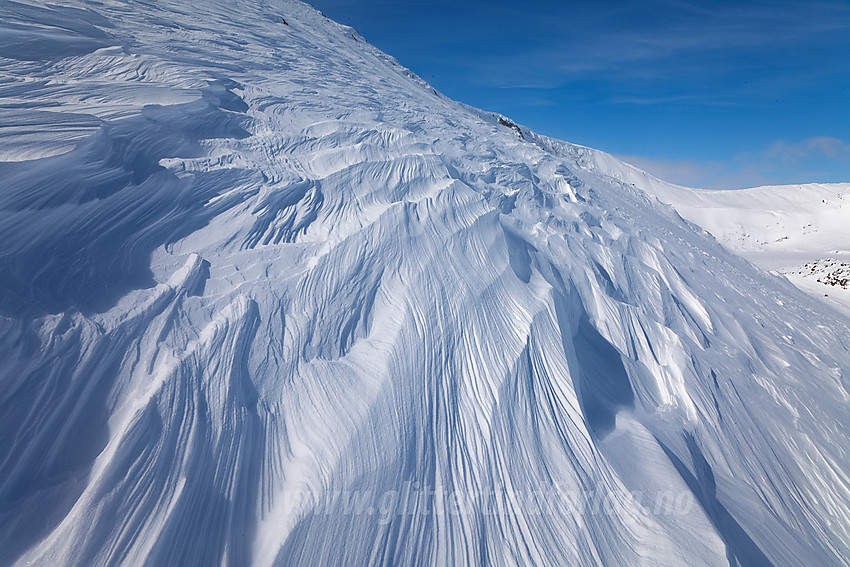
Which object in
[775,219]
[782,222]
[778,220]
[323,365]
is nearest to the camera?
[323,365]

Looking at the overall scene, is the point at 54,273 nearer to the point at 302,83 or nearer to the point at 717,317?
the point at 302,83

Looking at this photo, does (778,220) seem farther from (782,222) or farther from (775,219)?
(782,222)

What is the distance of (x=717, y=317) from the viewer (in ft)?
12.8

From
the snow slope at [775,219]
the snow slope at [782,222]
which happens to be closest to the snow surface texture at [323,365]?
the snow slope at [775,219]

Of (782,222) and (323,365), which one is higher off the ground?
(782,222)

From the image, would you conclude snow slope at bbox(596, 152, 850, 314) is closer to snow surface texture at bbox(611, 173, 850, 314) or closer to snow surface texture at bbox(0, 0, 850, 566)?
snow surface texture at bbox(611, 173, 850, 314)

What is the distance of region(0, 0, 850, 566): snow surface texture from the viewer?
4.56 feet

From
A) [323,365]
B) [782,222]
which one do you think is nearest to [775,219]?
[782,222]

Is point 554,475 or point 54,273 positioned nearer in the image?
point 54,273

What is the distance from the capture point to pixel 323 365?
1.88 metres

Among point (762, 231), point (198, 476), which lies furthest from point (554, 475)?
point (762, 231)

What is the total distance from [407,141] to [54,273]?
311cm

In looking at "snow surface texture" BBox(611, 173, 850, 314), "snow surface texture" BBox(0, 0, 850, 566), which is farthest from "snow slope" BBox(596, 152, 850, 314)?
"snow surface texture" BBox(0, 0, 850, 566)

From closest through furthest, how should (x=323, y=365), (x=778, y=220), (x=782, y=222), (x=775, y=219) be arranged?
(x=323, y=365) < (x=782, y=222) < (x=778, y=220) < (x=775, y=219)
